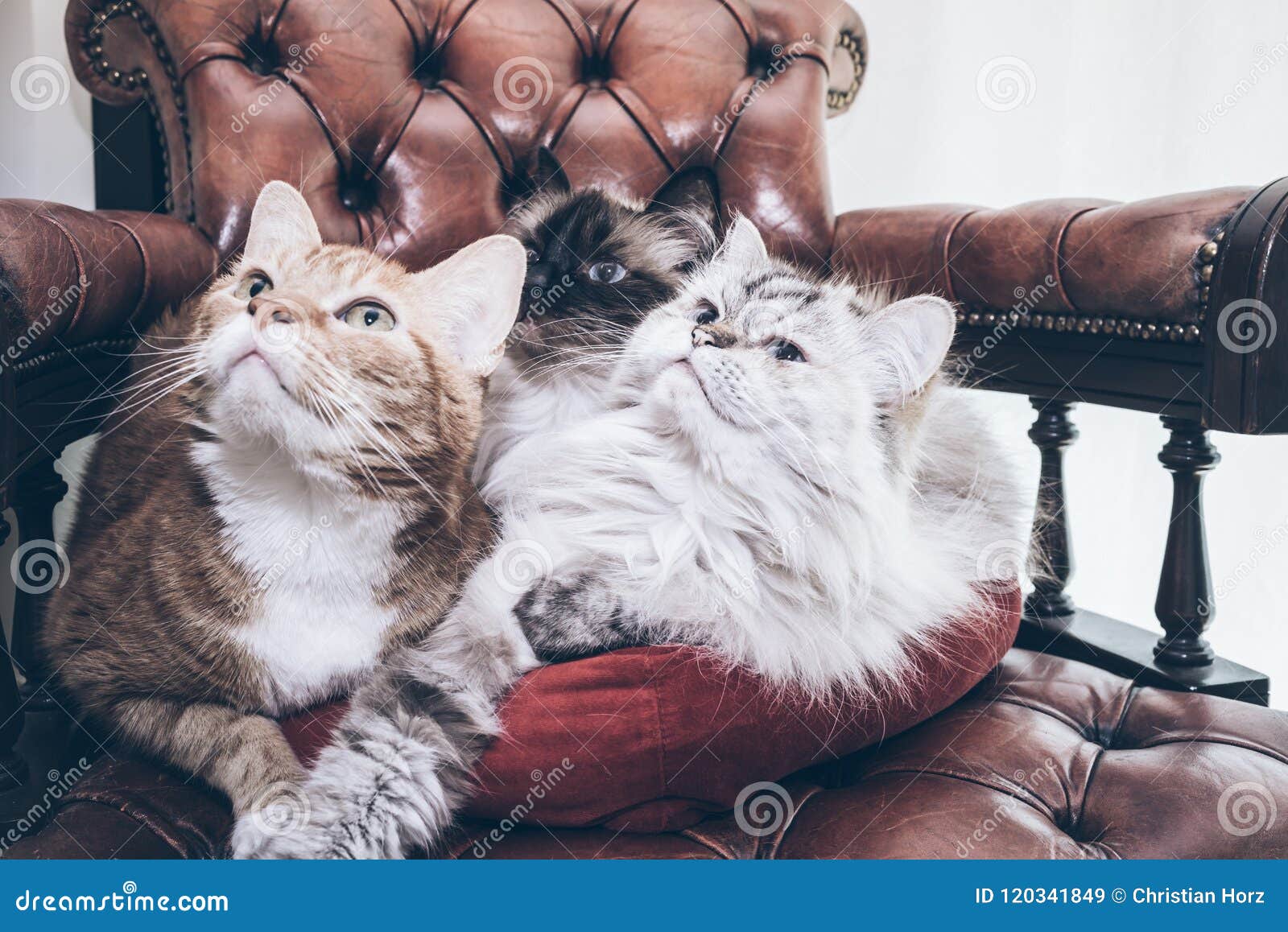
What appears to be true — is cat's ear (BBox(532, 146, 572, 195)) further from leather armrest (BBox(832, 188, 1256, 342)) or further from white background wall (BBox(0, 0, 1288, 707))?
white background wall (BBox(0, 0, 1288, 707))

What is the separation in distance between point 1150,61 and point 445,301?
5.33ft

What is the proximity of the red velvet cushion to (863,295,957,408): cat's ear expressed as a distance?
372mm

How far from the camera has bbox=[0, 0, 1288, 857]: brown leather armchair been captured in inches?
36.0

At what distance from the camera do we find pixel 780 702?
95cm

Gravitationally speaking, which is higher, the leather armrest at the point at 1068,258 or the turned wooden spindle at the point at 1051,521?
the leather armrest at the point at 1068,258

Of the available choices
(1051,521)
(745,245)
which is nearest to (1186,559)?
(1051,521)

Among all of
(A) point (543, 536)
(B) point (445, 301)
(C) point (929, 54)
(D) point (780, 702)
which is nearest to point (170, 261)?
(B) point (445, 301)

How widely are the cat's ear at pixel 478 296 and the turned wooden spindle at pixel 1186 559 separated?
2.82 feet

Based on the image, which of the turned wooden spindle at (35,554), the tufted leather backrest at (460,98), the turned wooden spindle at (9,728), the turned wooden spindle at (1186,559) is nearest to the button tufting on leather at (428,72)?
the tufted leather backrest at (460,98)

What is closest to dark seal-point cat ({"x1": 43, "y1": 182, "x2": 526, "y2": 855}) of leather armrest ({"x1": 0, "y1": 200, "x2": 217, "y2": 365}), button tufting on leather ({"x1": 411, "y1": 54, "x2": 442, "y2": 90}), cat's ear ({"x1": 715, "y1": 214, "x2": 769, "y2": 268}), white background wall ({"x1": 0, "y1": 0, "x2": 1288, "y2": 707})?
leather armrest ({"x1": 0, "y1": 200, "x2": 217, "y2": 365})

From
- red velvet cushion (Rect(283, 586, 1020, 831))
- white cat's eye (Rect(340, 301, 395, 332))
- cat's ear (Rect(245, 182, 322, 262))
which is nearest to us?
red velvet cushion (Rect(283, 586, 1020, 831))

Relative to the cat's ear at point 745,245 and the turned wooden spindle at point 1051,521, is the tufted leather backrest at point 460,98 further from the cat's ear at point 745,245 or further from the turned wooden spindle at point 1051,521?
the turned wooden spindle at point 1051,521

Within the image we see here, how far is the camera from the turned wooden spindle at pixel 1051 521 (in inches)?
58.5

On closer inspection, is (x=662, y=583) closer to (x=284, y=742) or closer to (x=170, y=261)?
(x=284, y=742)
